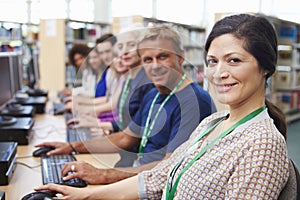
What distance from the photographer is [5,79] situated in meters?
2.46

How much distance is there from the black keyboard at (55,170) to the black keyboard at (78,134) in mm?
350

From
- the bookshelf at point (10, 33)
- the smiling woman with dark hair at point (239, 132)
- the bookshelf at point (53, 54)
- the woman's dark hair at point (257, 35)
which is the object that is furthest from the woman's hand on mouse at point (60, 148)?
the bookshelf at point (10, 33)

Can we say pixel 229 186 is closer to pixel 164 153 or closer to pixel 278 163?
pixel 278 163

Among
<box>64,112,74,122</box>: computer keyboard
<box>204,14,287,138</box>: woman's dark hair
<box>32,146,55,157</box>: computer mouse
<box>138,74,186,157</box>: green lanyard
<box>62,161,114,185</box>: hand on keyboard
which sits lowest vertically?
<box>64,112,74,122</box>: computer keyboard

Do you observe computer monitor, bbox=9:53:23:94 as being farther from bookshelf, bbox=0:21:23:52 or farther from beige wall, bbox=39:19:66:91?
bookshelf, bbox=0:21:23:52

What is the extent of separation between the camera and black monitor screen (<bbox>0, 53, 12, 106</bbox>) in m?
2.33

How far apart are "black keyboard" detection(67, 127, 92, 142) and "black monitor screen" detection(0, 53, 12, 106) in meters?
0.44

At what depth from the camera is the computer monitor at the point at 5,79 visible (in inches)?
91.7

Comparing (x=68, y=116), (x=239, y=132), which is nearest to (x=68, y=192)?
(x=239, y=132)

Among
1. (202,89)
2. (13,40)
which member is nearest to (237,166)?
(202,89)

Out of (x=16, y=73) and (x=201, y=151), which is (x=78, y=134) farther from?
(x=201, y=151)

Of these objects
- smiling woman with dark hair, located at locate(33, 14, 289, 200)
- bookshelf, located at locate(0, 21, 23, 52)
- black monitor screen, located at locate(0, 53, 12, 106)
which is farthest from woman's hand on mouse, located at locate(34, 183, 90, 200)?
bookshelf, located at locate(0, 21, 23, 52)

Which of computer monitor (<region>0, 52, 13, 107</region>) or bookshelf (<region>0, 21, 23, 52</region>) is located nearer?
computer monitor (<region>0, 52, 13, 107</region>)

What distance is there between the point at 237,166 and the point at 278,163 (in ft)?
0.30
